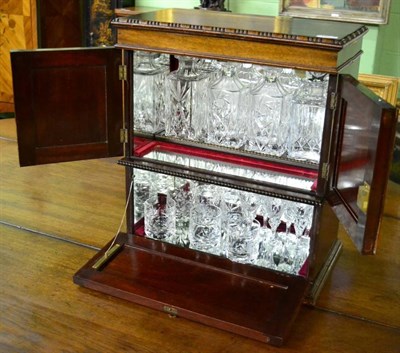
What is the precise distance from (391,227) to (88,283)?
1.25 m

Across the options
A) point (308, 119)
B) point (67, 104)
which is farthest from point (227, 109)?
point (67, 104)

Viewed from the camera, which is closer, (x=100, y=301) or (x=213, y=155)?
(x=100, y=301)

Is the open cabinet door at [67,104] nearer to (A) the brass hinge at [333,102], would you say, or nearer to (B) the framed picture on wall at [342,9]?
(A) the brass hinge at [333,102]

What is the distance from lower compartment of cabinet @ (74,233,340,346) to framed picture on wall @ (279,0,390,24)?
5.51ft

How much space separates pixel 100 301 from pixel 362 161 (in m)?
0.88

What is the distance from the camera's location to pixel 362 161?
1.53 m

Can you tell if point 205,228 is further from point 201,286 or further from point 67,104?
point 67,104

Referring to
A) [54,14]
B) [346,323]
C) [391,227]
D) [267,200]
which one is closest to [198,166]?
[267,200]

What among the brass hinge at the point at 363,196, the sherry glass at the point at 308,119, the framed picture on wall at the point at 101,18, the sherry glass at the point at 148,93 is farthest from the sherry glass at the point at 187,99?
the framed picture on wall at the point at 101,18

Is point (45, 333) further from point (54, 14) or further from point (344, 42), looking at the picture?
point (54, 14)

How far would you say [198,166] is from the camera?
204cm

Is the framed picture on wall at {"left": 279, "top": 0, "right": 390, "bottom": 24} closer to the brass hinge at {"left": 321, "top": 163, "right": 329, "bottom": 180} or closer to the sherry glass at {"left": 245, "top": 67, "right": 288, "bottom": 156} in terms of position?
the sherry glass at {"left": 245, "top": 67, "right": 288, "bottom": 156}

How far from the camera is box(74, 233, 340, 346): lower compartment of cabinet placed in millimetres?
1736

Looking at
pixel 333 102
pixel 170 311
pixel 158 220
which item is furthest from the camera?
pixel 158 220
